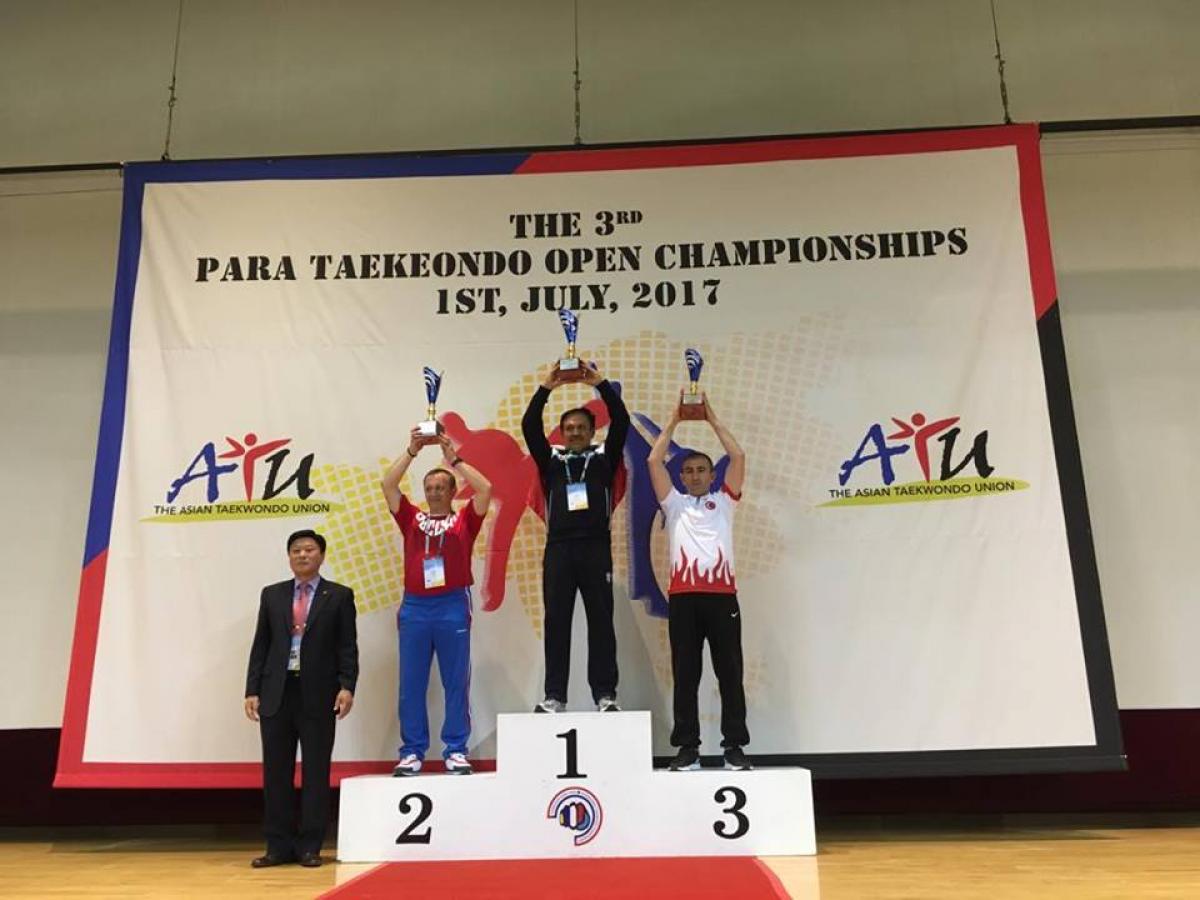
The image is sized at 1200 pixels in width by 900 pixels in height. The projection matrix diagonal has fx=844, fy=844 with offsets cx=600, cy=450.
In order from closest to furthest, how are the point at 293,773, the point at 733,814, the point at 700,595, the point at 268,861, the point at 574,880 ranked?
the point at 574,880, the point at 733,814, the point at 268,861, the point at 293,773, the point at 700,595

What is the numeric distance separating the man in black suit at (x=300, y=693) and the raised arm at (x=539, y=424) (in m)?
0.94

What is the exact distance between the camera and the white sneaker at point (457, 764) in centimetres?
324

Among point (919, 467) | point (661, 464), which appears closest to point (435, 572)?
point (661, 464)

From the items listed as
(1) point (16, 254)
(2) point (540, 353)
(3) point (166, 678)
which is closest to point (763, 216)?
(2) point (540, 353)

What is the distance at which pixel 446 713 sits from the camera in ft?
11.0

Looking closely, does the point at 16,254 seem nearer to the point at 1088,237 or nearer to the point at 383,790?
the point at 383,790

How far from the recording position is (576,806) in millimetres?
2971

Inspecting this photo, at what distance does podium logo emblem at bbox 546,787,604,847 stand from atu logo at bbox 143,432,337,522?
1.75 meters

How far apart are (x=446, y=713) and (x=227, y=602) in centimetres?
123

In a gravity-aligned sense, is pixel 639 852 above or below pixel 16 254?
below

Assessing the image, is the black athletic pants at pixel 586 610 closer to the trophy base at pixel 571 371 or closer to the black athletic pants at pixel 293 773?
the trophy base at pixel 571 371

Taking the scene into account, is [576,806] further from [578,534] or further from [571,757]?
[578,534]

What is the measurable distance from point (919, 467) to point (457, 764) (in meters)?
2.38

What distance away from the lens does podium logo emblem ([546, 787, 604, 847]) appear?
2.94 metres
